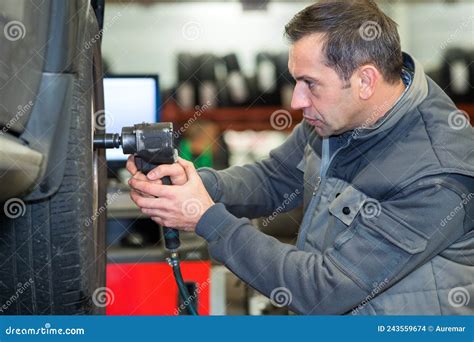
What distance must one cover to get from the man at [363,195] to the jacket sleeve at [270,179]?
0.79ft

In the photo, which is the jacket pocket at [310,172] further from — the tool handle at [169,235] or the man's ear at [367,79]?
the tool handle at [169,235]

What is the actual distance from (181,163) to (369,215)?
1.41ft

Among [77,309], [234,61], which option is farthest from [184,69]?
[77,309]

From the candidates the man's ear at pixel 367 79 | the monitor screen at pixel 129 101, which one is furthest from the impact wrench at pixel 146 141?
the monitor screen at pixel 129 101

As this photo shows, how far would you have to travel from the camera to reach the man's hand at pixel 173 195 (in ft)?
5.02

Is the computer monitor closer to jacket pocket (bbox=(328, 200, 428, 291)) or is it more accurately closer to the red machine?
the red machine

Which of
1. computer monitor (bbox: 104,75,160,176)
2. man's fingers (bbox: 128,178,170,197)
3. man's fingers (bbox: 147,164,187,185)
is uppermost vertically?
man's fingers (bbox: 147,164,187,185)

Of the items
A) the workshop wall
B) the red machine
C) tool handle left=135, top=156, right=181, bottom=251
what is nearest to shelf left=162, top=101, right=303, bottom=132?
the workshop wall

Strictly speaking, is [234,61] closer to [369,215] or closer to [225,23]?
[225,23]

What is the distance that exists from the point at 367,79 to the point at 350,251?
0.41m

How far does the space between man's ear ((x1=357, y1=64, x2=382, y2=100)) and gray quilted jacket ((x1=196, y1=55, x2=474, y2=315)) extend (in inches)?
3.0

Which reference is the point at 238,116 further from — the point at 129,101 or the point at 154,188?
the point at 154,188

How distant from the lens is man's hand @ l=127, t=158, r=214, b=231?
1.53 metres

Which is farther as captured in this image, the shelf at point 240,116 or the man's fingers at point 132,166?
the shelf at point 240,116
